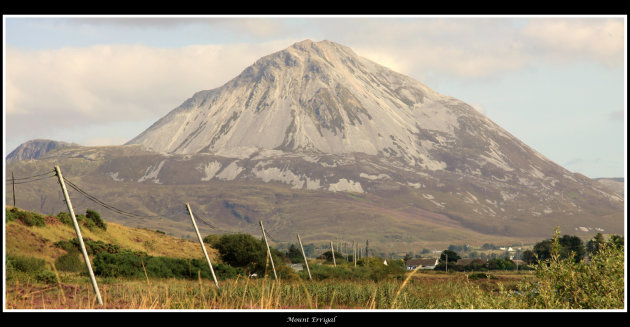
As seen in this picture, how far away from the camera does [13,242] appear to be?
205ft

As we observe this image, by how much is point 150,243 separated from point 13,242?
98.6 feet

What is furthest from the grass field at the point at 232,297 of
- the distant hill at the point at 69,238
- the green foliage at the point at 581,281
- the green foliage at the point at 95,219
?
the green foliage at the point at 95,219

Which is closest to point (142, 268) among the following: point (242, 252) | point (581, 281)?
point (242, 252)

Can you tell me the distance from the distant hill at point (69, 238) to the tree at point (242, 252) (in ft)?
16.5

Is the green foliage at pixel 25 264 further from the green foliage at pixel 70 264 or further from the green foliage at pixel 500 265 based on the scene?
the green foliage at pixel 500 265

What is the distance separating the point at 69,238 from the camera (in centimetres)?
7394

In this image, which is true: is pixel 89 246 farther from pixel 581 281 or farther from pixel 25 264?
pixel 581 281

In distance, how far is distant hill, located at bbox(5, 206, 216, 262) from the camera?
6379 centimetres

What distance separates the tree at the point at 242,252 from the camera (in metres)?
80.4

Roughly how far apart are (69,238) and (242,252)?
20.5 m

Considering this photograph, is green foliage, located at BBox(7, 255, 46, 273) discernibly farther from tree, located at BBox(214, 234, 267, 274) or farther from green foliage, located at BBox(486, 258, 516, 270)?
green foliage, located at BBox(486, 258, 516, 270)

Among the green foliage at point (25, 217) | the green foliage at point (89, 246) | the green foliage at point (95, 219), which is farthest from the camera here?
the green foliage at point (95, 219)
